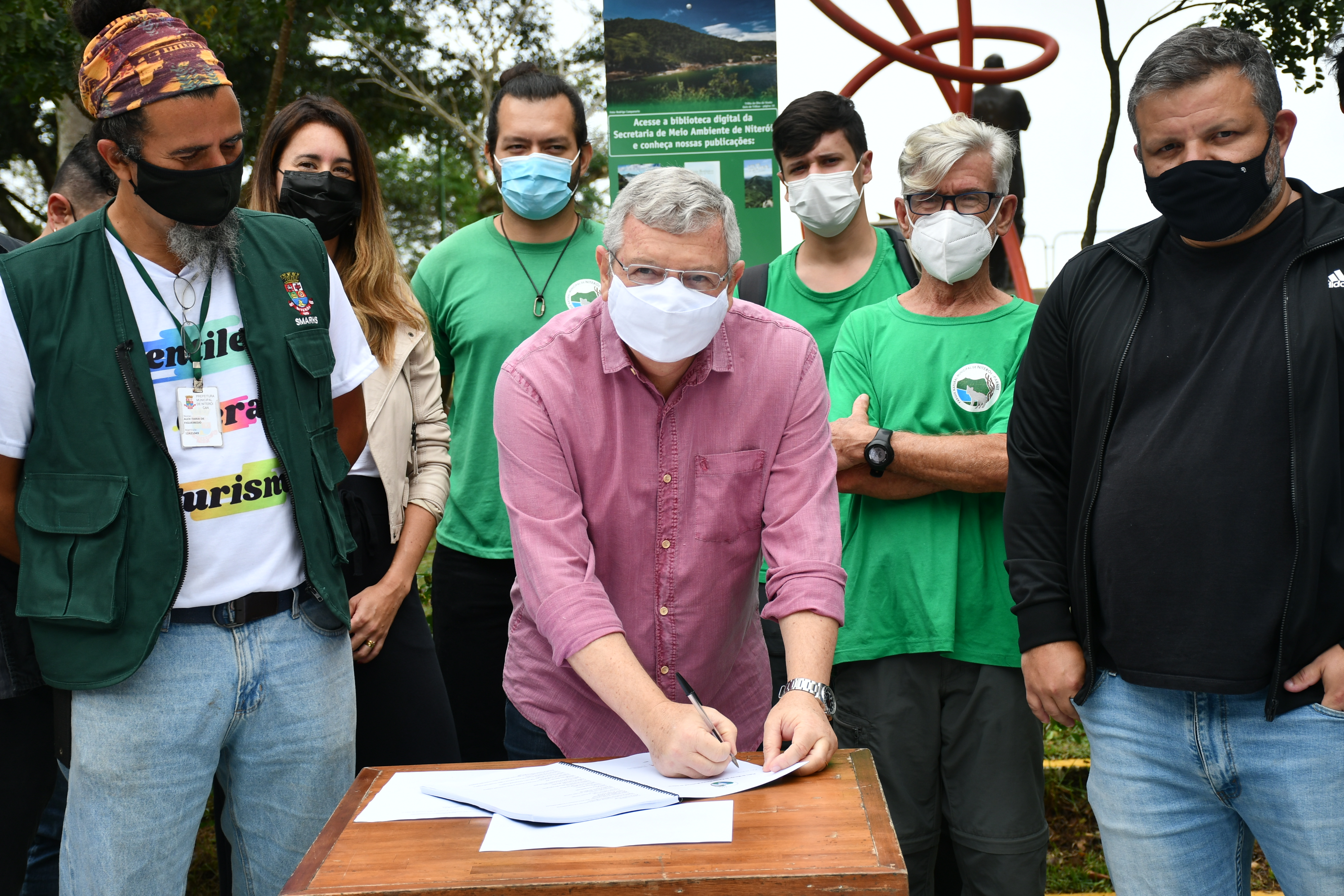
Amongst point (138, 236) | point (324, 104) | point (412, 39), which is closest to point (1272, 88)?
point (138, 236)

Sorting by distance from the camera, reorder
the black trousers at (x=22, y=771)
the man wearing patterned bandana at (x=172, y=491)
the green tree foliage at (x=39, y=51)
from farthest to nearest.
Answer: the green tree foliage at (x=39, y=51), the black trousers at (x=22, y=771), the man wearing patterned bandana at (x=172, y=491)

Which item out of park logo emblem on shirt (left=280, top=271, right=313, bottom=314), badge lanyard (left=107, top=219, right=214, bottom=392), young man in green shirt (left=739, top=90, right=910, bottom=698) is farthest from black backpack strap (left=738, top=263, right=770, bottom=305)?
badge lanyard (left=107, top=219, right=214, bottom=392)

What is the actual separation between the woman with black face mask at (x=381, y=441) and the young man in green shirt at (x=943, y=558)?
1.08m

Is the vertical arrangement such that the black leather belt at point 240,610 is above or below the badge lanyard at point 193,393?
below

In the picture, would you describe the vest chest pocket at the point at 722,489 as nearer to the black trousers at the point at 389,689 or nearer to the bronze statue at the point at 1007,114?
the black trousers at the point at 389,689

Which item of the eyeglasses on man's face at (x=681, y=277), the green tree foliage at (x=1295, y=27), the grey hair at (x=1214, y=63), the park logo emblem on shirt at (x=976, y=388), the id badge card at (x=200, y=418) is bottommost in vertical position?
the park logo emblem on shirt at (x=976, y=388)

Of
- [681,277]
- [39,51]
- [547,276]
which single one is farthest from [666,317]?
[39,51]

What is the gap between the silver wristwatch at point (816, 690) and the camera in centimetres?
193

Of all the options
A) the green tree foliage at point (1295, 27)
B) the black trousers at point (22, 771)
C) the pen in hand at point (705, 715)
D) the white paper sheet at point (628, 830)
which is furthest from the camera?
the green tree foliage at point (1295, 27)

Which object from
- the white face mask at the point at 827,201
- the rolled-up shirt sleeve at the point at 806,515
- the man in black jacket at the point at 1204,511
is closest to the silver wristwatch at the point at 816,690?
the rolled-up shirt sleeve at the point at 806,515

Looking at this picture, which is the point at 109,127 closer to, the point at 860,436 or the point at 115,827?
the point at 115,827

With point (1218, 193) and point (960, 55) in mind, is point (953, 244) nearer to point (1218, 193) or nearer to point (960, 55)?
point (1218, 193)

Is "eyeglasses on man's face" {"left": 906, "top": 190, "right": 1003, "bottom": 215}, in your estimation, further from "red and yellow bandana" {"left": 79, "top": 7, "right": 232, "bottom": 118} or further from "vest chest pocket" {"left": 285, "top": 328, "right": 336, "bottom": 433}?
"red and yellow bandana" {"left": 79, "top": 7, "right": 232, "bottom": 118}

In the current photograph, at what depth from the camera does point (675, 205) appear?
77.5 inches
